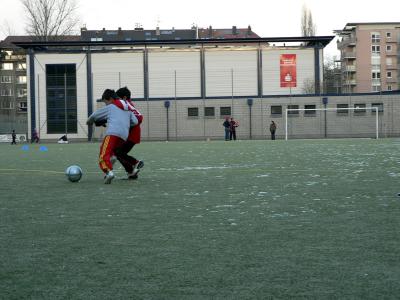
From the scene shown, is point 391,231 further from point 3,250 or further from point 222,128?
point 222,128

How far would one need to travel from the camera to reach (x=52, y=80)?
5978 cm

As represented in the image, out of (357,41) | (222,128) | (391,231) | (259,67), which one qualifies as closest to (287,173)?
(391,231)

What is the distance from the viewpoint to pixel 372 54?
120312 millimetres

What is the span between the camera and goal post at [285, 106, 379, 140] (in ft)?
178

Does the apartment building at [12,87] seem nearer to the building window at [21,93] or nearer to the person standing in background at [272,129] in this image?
the building window at [21,93]

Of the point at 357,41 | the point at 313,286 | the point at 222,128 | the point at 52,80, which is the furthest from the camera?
the point at 357,41

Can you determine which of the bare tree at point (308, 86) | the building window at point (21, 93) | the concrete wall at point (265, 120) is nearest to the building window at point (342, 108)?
the concrete wall at point (265, 120)

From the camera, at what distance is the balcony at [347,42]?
393 ft

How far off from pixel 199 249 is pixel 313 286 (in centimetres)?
145

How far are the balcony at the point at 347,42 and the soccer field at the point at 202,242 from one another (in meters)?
114

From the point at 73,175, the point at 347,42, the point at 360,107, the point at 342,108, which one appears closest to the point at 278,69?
the point at 342,108

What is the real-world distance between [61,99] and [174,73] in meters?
10.3

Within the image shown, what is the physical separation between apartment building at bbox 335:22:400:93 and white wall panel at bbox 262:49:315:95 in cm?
5926

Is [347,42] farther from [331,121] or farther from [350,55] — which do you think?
[331,121]
